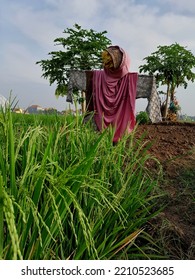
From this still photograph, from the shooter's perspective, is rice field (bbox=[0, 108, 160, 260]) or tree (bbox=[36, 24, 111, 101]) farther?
tree (bbox=[36, 24, 111, 101])

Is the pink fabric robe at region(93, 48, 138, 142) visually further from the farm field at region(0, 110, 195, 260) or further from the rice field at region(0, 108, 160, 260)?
the rice field at region(0, 108, 160, 260)

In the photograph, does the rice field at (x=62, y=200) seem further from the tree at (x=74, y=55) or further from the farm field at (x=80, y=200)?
the tree at (x=74, y=55)

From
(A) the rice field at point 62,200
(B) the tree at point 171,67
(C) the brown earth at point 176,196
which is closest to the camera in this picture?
(A) the rice field at point 62,200

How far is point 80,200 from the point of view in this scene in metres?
2.02

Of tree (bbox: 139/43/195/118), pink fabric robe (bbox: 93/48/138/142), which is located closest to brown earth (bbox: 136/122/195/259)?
pink fabric robe (bbox: 93/48/138/142)

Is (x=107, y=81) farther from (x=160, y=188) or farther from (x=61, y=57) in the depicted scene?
(x=61, y=57)

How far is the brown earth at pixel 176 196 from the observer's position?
2299 millimetres

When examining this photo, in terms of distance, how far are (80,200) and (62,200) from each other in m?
0.39

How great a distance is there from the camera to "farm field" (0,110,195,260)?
1519mm

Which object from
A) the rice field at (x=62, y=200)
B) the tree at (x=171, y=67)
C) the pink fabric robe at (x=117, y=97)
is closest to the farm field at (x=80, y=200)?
the rice field at (x=62, y=200)

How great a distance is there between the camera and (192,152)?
382 centimetres

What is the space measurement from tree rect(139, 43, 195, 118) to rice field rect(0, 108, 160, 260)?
11.4 meters

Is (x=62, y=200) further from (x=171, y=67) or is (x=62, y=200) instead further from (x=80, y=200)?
(x=171, y=67)
